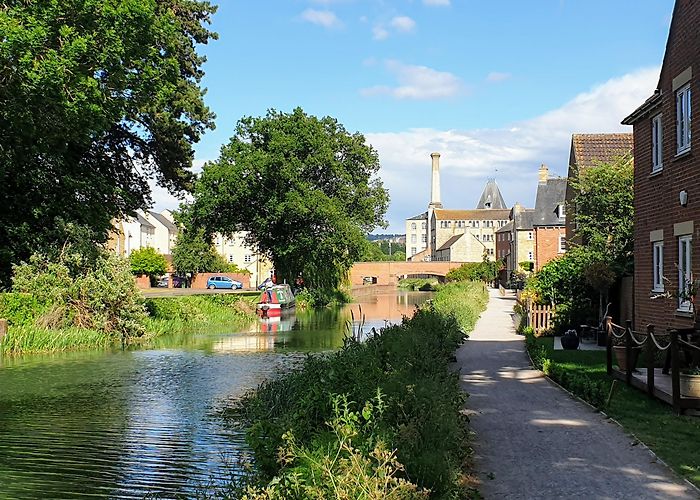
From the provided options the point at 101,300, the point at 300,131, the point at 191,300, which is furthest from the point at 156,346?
the point at 300,131

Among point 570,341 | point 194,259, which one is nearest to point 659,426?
point 570,341

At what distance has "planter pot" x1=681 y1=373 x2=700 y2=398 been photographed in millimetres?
10859

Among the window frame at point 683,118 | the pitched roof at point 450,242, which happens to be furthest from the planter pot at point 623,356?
the pitched roof at point 450,242

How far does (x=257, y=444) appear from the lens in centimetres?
701

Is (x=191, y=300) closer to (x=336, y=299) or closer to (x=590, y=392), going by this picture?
(x=336, y=299)

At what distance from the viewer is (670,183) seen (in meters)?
16.9

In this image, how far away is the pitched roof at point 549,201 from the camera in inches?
2279

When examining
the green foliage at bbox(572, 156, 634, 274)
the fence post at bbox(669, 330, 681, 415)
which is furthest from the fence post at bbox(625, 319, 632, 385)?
the green foliage at bbox(572, 156, 634, 274)

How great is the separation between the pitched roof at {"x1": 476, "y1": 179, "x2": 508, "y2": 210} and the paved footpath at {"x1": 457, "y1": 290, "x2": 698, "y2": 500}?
152m

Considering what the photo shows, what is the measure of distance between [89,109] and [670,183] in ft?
49.2

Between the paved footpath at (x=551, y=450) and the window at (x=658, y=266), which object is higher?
the window at (x=658, y=266)

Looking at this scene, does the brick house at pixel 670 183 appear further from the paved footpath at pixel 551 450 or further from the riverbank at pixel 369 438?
the riverbank at pixel 369 438

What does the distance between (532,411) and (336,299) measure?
48.2 meters

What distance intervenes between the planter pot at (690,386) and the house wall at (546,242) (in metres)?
47.3
